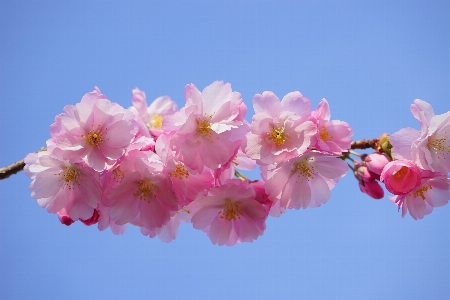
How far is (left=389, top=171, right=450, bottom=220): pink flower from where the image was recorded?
90.2 inches

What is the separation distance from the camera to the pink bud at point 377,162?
232 cm

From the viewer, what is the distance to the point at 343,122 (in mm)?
2268

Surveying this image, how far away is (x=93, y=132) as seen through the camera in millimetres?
2213

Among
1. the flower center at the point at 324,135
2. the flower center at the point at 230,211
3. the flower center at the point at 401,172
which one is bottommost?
the flower center at the point at 401,172

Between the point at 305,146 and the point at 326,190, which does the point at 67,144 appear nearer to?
the point at 305,146

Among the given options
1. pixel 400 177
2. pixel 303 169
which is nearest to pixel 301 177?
pixel 303 169

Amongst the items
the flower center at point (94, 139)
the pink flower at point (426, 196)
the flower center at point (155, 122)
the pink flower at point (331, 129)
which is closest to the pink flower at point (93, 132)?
the flower center at point (94, 139)

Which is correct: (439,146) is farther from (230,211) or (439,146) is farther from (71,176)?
(71,176)

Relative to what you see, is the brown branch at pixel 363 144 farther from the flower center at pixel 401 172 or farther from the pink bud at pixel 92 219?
the pink bud at pixel 92 219

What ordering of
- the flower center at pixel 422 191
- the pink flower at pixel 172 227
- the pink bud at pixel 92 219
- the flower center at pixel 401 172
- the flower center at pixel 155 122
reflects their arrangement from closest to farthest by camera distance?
the flower center at pixel 401 172 < the flower center at pixel 422 191 < the pink bud at pixel 92 219 < the pink flower at pixel 172 227 < the flower center at pixel 155 122

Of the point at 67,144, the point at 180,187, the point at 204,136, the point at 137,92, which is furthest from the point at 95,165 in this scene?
the point at 137,92

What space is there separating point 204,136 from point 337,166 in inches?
32.4

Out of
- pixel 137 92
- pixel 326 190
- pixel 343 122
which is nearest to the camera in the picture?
pixel 343 122

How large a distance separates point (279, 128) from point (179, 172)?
643 mm
